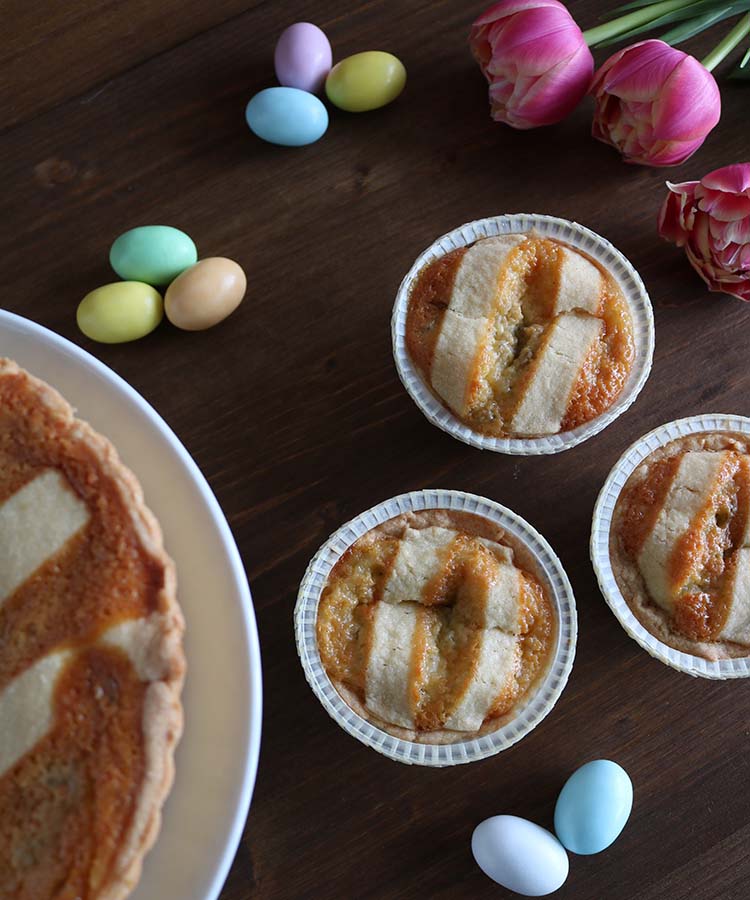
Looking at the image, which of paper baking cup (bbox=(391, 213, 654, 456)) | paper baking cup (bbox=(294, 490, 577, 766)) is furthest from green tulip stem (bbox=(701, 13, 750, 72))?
paper baking cup (bbox=(294, 490, 577, 766))

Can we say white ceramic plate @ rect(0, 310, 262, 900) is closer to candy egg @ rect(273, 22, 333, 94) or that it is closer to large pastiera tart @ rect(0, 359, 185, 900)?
large pastiera tart @ rect(0, 359, 185, 900)

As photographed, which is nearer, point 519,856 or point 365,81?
point 519,856

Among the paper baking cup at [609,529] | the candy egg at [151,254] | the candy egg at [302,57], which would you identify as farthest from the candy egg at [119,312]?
the paper baking cup at [609,529]


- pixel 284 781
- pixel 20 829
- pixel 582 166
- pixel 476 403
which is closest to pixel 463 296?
pixel 476 403

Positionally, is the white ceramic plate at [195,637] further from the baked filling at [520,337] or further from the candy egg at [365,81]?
the candy egg at [365,81]

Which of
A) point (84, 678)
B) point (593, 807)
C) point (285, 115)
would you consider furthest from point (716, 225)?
point (84, 678)

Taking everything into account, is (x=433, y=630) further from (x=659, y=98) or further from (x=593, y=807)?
(x=659, y=98)

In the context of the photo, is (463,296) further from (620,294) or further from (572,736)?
(572,736)
